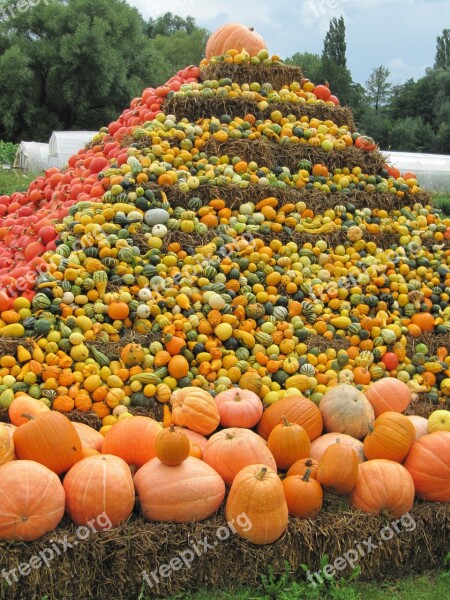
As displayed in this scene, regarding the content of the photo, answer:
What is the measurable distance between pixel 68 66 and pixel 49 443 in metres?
29.6

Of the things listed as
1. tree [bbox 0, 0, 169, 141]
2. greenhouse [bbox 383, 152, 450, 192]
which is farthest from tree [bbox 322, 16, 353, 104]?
greenhouse [bbox 383, 152, 450, 192]

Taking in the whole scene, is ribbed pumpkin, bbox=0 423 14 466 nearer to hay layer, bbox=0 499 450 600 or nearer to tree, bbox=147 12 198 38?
hay layer, bbox=0 499 450 600

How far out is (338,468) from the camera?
3.46m

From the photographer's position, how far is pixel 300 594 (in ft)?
10.4

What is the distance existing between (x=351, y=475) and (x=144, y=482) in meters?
1.18

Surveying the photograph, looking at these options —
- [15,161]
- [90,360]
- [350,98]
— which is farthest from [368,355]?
[350,98]

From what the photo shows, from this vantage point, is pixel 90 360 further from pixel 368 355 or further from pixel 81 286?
pixel 368 355

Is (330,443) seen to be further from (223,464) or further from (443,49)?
(443,49)

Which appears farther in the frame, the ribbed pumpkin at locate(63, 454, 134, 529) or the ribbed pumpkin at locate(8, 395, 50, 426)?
the ribbed pumpkin at locate(8, 395, 50, 426)

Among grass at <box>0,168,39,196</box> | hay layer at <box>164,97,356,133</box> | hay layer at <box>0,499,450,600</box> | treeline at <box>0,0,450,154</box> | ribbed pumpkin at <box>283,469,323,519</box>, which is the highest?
treeline at <box>0,0,450,154</box>

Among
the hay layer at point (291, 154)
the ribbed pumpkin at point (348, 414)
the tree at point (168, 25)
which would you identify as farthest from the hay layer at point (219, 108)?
the tree at point (168, 25)

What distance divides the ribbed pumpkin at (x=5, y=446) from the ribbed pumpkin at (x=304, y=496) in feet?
5.11

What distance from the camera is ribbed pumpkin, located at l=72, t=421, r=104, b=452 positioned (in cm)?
390

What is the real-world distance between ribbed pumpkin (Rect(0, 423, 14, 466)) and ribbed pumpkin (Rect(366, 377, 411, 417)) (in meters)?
2.56
